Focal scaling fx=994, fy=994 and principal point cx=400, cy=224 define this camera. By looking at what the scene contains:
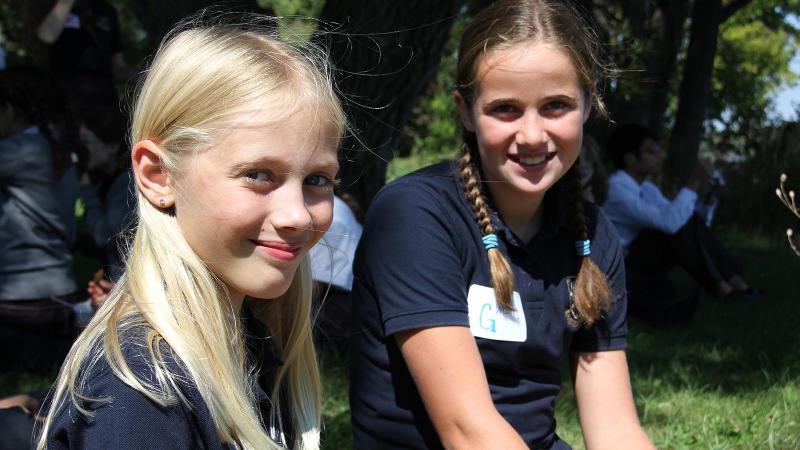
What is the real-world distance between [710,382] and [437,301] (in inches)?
109

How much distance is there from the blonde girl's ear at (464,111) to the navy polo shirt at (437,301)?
0.10 metres

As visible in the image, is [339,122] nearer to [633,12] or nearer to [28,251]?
[28,251]

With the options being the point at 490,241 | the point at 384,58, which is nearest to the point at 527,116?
the point at 490,241

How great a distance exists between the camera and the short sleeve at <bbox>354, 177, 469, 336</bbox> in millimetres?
2088

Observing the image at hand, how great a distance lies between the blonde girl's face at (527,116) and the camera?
221 centimetres

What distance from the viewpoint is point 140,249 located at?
1.58 metres

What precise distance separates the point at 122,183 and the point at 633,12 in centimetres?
397

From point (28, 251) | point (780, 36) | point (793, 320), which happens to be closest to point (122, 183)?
point (28, 251)

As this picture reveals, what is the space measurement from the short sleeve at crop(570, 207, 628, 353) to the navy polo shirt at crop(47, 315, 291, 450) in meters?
1.18

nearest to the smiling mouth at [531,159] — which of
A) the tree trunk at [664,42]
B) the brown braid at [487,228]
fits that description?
the brown braid at [487,228]

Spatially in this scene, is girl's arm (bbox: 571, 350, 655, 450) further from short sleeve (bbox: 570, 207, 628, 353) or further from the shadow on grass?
the shadow on grass

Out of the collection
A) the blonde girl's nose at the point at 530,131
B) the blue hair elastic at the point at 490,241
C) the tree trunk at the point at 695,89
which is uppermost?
the blonde girl's nose at the point at 530,131

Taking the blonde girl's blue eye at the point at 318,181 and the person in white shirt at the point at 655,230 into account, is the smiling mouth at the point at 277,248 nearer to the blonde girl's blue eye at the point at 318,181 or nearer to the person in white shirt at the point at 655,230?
the blonde girl's blue eye at the point at 318,181

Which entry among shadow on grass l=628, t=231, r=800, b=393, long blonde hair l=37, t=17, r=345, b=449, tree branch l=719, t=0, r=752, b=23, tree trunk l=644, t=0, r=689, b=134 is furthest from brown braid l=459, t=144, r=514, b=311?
tree branch l=719, t=0, r=752, b=23
